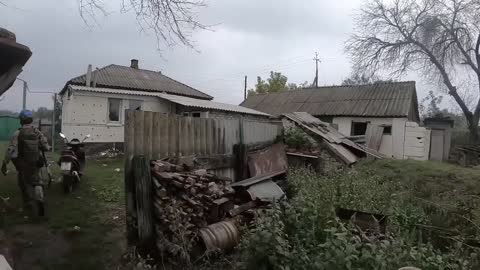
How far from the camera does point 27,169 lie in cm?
620

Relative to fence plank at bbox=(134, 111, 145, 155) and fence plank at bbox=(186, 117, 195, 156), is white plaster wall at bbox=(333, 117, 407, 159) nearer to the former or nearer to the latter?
fence plank at bbox=(186, 117, 195, 156)

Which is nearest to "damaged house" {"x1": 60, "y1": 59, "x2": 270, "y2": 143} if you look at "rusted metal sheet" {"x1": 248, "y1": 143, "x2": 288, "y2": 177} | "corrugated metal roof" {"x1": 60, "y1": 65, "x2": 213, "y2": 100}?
"corrugated metal roof" {"x1": 60, "y1": 65, "x2": 213, "y2": 100}

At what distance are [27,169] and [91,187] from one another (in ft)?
6.97

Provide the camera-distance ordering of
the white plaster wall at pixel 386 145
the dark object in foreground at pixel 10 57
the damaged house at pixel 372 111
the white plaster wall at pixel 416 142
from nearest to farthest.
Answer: the dark object in foreground at pixel 10 57
the white plaster wall at pixel 416 142
the damaged house at pixel 372 111
the white plaster wall at pixel 386 145

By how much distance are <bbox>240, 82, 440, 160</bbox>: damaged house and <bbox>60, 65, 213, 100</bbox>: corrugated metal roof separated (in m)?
5.81

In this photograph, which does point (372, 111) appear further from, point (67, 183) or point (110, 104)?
point (67, 183)

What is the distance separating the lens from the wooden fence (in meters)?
5.10

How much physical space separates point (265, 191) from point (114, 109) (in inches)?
452

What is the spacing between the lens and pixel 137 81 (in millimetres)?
A: 18922

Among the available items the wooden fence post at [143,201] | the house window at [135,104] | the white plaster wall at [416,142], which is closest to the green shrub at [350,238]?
the wooden fence post at [143,201]

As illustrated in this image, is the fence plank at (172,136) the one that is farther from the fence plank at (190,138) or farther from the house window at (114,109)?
the house window at (114,109)

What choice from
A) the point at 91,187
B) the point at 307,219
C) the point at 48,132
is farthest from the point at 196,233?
the point at 48,132

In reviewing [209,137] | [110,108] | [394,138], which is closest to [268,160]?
[209,137]

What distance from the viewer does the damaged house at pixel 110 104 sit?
15172mm
